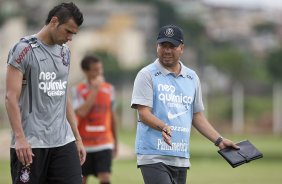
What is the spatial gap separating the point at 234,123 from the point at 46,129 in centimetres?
4850

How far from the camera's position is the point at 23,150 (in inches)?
321

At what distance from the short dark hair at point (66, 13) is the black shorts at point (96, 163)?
510 centimetres

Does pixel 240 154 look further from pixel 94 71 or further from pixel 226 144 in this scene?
pixel 94 71

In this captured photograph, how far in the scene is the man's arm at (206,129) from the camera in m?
9.01

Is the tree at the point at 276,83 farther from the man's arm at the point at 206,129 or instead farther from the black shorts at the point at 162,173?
the black shorts at the point at 162,173

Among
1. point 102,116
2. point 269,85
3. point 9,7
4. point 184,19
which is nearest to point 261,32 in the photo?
point 184,19

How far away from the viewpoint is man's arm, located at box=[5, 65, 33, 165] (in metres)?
8.16

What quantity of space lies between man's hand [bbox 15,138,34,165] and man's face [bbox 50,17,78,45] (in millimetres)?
925

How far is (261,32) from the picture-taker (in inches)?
5300

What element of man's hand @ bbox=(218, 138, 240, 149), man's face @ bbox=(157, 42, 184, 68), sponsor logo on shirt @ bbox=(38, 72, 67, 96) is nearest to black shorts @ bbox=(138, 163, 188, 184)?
man's hand @ bbox=(218, 138, 240, 149)

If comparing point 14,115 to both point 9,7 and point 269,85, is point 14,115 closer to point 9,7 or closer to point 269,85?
point 269,85

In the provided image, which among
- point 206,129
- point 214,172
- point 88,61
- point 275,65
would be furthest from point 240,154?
point 275,65

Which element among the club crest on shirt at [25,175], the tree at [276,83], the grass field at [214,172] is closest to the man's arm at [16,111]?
the club crest on shirt at [25,175]

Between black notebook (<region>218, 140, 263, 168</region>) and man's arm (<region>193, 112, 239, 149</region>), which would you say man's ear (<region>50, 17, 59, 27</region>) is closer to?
man's arm (<region>193, 112, 239, 149</region>)
